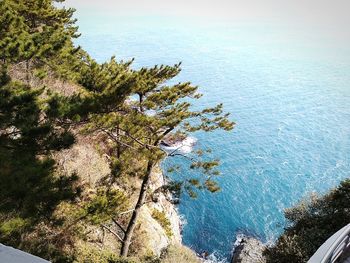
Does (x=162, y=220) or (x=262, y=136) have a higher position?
(x=162, y=220)

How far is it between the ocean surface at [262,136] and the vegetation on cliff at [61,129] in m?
16.3

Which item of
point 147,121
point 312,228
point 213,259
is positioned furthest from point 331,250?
point 213,259

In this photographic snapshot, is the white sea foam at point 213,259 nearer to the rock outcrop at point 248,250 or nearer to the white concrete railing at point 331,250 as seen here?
the rock outcrop at point 248,250

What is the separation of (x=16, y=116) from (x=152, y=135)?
19.8ft

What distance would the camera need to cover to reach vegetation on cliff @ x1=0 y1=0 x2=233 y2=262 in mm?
8492

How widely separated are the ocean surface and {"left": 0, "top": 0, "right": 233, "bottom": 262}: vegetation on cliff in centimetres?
1629

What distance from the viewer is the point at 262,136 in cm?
4875

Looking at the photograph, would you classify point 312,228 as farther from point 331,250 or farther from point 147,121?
point 331,250

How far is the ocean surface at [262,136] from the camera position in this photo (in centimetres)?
3156

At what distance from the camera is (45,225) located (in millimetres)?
12578

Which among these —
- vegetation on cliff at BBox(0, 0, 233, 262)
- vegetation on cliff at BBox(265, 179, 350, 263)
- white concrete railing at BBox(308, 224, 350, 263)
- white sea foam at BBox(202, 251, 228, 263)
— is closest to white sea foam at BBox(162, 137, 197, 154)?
white sea foam at BBox(202, 251, 228, 263)

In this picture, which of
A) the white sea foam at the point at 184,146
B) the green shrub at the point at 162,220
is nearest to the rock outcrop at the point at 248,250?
the green shrub at the point at 162,220

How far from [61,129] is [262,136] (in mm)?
42246

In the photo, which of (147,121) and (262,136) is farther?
(262,136)
